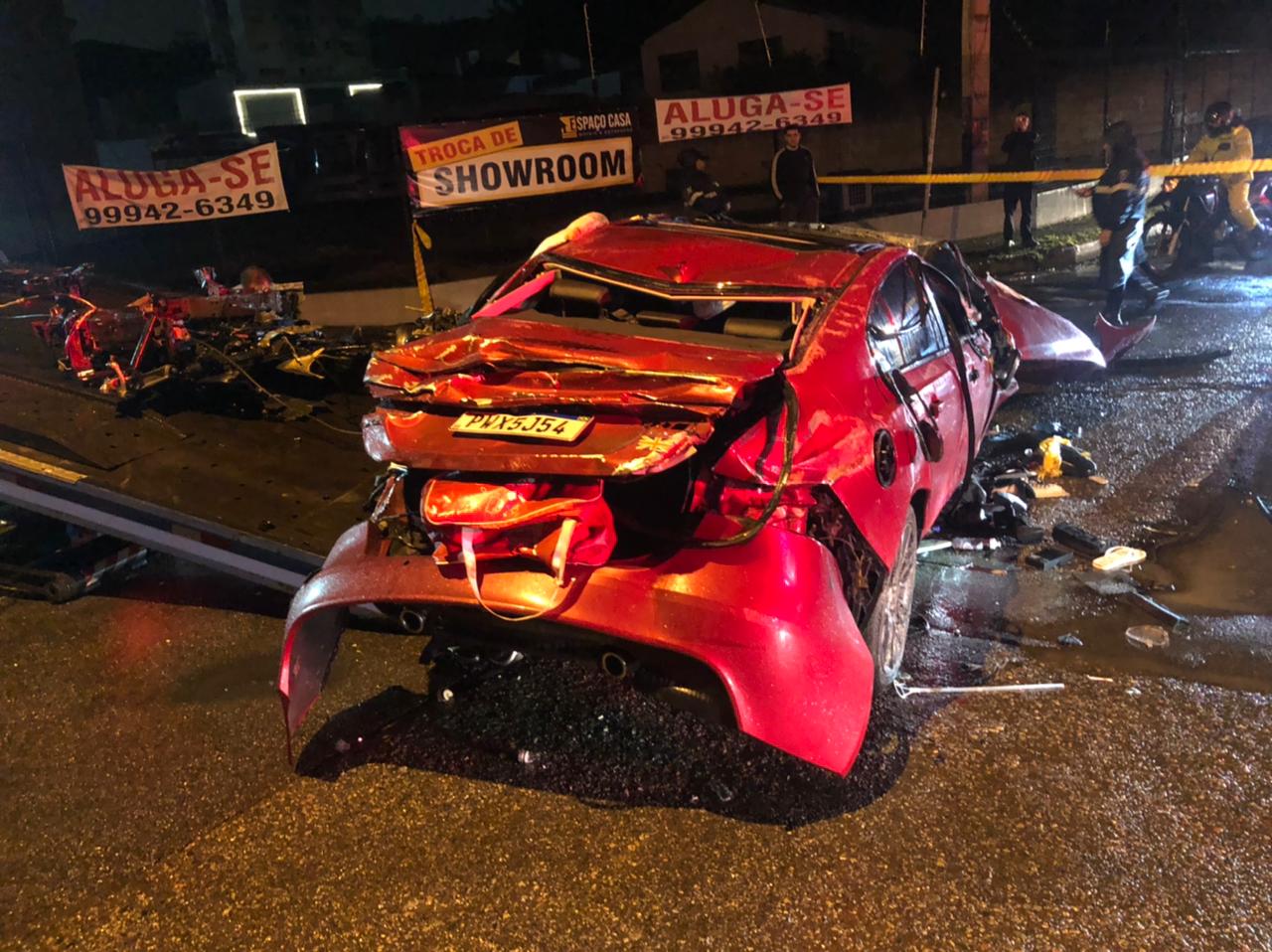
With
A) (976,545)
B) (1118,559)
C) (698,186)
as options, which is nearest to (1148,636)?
(1118,559)

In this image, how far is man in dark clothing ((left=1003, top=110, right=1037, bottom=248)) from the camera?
13406 millimetres

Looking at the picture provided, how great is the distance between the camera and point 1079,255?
43.7 feet

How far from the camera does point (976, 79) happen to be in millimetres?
13969

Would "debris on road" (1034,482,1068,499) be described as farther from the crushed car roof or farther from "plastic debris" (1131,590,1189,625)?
the crushed car roof

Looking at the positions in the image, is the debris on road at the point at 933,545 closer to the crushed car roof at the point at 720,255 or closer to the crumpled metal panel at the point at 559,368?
the crushed car roof at the point at 720,255

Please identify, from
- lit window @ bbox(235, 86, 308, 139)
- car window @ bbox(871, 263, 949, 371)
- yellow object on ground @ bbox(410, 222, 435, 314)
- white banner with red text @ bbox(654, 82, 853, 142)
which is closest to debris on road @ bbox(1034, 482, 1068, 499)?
car window @ bbox(871, 263, 949, 371)

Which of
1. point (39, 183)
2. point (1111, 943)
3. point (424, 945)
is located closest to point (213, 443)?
point (424, 945)

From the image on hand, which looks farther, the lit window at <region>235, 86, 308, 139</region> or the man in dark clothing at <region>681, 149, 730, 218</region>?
the lit window at <region>235, 86, 308, 139</region>

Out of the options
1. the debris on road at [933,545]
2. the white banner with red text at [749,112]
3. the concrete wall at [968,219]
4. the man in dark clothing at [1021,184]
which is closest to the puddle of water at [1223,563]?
the debris on road at [933,545]

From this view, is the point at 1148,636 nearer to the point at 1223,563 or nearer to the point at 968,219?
the point at 1223,563

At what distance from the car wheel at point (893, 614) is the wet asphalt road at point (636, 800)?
17 cm

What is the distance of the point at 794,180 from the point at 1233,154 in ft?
15.5

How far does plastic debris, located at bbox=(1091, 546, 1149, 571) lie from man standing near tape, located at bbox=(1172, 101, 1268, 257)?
774cm

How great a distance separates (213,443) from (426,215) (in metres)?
5.38
